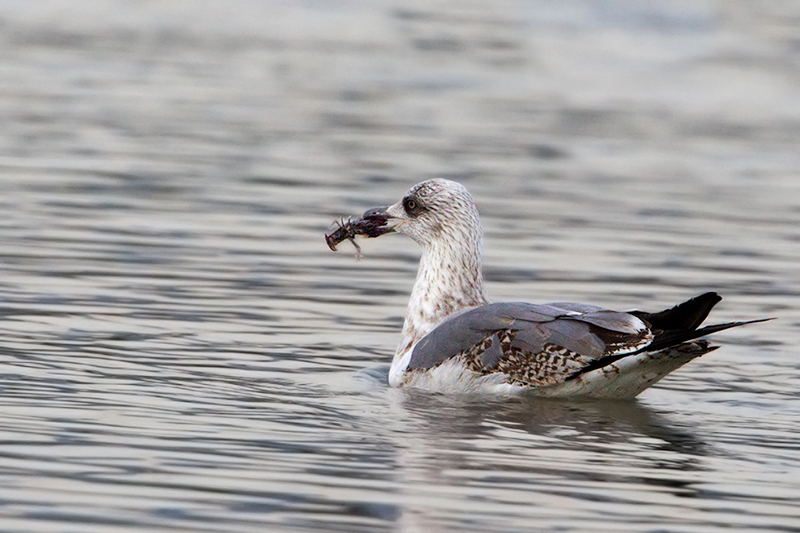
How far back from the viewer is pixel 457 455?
885cm

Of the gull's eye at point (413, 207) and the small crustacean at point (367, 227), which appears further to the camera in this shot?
the small crustacean at point (367, 227)

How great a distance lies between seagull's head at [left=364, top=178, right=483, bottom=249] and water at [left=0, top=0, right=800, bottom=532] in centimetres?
81

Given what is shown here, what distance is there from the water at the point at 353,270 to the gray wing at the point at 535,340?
0.25m

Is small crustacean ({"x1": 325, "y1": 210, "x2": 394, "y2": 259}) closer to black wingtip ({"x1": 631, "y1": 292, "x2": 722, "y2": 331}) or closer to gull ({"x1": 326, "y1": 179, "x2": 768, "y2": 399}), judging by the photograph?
gull ({"x1": 326, "y1": 179, "x2": 768, "y2": 399})

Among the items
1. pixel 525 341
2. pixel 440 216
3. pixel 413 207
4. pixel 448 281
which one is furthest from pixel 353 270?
pixel 525 341

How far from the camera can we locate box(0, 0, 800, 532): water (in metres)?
8.10

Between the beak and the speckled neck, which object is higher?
the beak

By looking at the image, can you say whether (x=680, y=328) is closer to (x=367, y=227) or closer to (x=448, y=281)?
(x=448, y=281)

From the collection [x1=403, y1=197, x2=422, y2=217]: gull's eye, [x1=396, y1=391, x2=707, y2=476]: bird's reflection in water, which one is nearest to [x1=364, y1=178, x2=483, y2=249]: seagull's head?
[x1=403, y1=197, x2=422, y2=217]: gull's eye

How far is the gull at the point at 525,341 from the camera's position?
32.6 feet

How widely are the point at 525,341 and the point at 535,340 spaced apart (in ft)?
0.23

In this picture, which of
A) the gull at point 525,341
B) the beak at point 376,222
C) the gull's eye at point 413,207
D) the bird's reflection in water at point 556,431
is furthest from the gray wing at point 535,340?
the beak at point 376,222

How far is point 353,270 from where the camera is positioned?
14.8 m

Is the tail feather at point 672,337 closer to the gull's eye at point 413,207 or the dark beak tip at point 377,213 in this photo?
the gull's eye at point 413,207
